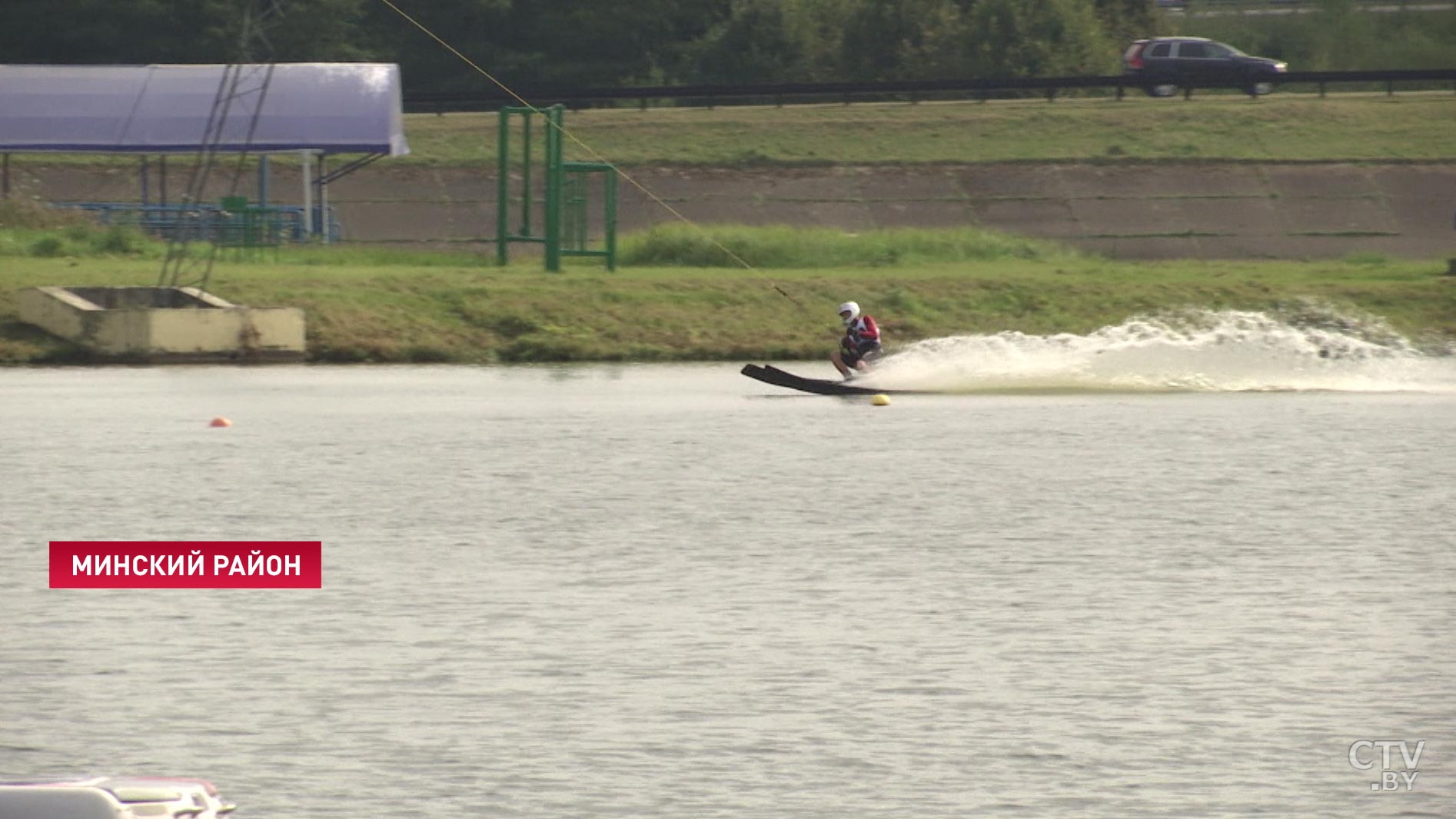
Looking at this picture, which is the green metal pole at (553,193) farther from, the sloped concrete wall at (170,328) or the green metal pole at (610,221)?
the sloped concrete wall at (170,328)

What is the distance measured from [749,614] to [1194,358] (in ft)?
71.3

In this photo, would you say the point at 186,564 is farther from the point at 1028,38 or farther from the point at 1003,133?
the point at 1028,38

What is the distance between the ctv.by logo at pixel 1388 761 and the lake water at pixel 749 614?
41 millimetres

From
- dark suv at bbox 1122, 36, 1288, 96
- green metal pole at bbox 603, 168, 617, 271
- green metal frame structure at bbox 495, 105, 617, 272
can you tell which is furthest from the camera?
dark suv at bbox 1122, 36, 1288, 96

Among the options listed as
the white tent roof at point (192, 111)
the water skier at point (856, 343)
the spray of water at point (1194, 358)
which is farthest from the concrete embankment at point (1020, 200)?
the water skier at point (856, 343)

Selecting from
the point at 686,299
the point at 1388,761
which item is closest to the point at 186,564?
the point at 1388,761

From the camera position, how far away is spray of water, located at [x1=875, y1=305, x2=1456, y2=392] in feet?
117

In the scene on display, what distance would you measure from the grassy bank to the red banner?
62.5ft

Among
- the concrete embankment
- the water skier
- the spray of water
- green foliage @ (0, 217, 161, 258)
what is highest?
the concrete embankment

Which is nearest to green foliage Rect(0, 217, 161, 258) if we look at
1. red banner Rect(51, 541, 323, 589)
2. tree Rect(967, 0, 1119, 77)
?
red banner Rect(51, 541, 323, 589)

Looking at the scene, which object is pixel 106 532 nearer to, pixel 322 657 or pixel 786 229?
pixel 322 657

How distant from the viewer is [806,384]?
32344 mm

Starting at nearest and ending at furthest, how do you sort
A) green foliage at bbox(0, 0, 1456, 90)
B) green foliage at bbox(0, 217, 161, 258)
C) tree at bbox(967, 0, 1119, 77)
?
green foliage at bbox(0, 217, 161, 258) < green foliage at bbox(0, 0, 1456, 90) < tree at bbox(967, 0, 1119, 77)

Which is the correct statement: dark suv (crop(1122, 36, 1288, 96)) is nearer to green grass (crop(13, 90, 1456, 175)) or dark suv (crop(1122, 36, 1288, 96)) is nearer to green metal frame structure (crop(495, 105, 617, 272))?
green grass (crop(13, 90, 1456, 175))
